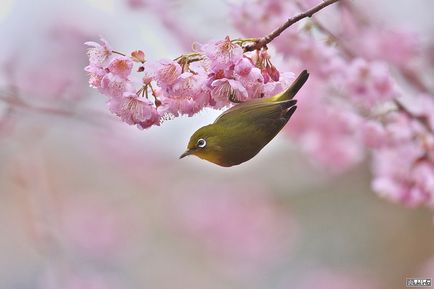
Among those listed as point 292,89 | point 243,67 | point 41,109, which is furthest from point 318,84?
point 243,67

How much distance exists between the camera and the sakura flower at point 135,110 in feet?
3.11

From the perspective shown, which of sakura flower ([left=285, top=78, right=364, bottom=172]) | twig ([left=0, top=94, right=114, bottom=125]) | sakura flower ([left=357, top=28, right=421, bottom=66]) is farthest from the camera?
sakura flower ([left=285, top=78, right=364, bottom=172])

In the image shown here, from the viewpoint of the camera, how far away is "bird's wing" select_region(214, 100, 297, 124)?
3.23ft

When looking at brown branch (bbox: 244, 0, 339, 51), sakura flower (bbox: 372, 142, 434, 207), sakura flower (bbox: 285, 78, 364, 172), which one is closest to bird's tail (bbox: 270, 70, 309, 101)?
brown branch (bbox: 244, 0, 339, 51)

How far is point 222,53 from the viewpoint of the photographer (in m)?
0.93

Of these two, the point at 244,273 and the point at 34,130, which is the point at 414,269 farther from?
the point at 34,130

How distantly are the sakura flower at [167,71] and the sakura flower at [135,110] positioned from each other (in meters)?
0.04

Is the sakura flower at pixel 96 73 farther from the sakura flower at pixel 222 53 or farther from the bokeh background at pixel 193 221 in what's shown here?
the bokeh background at pixel 193 221

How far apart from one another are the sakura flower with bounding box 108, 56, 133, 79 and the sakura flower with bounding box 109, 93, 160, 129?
37mm

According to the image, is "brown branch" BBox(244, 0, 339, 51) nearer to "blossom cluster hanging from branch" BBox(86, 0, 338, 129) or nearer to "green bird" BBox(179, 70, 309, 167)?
"blossom cluster hanging from branch" BBox(86, 0, 338, 129)

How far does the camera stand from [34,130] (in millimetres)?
2662

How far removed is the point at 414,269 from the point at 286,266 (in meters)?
1.00

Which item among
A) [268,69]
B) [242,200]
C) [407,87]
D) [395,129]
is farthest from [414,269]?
A: [268,69]

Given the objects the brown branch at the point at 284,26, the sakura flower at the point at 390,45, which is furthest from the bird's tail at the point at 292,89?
the sakura flower at the point at 390,45
